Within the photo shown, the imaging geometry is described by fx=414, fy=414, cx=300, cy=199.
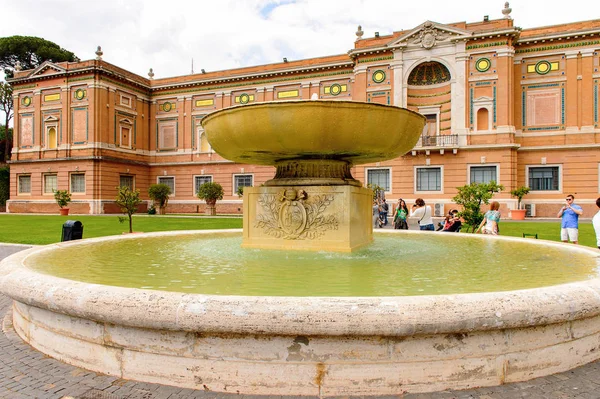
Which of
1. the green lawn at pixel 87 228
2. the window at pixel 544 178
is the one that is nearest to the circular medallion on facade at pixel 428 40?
the window at pixel 544 178

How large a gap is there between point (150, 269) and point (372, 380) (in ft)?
8.15

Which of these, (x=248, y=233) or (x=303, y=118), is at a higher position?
(x=303, y=118)

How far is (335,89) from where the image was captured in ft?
98.0

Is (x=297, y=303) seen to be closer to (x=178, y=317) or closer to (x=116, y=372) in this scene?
(x=178, y=317)

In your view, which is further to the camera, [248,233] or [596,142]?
[596,142]

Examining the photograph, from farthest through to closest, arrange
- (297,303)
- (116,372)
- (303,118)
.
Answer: (303,118) < (116,372) < (297,303)

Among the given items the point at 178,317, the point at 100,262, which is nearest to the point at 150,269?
→ the point at 100,262

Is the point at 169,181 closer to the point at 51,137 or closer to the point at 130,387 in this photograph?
the point at 51,137

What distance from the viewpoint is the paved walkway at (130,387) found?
7.33 feet

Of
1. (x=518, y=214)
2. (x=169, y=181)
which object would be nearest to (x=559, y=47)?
(x=518, y=214)

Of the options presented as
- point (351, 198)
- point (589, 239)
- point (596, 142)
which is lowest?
point (589, 239)

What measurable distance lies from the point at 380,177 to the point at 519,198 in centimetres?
838

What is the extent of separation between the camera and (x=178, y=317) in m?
2.21

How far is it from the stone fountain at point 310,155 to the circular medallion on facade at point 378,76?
2282 cm
